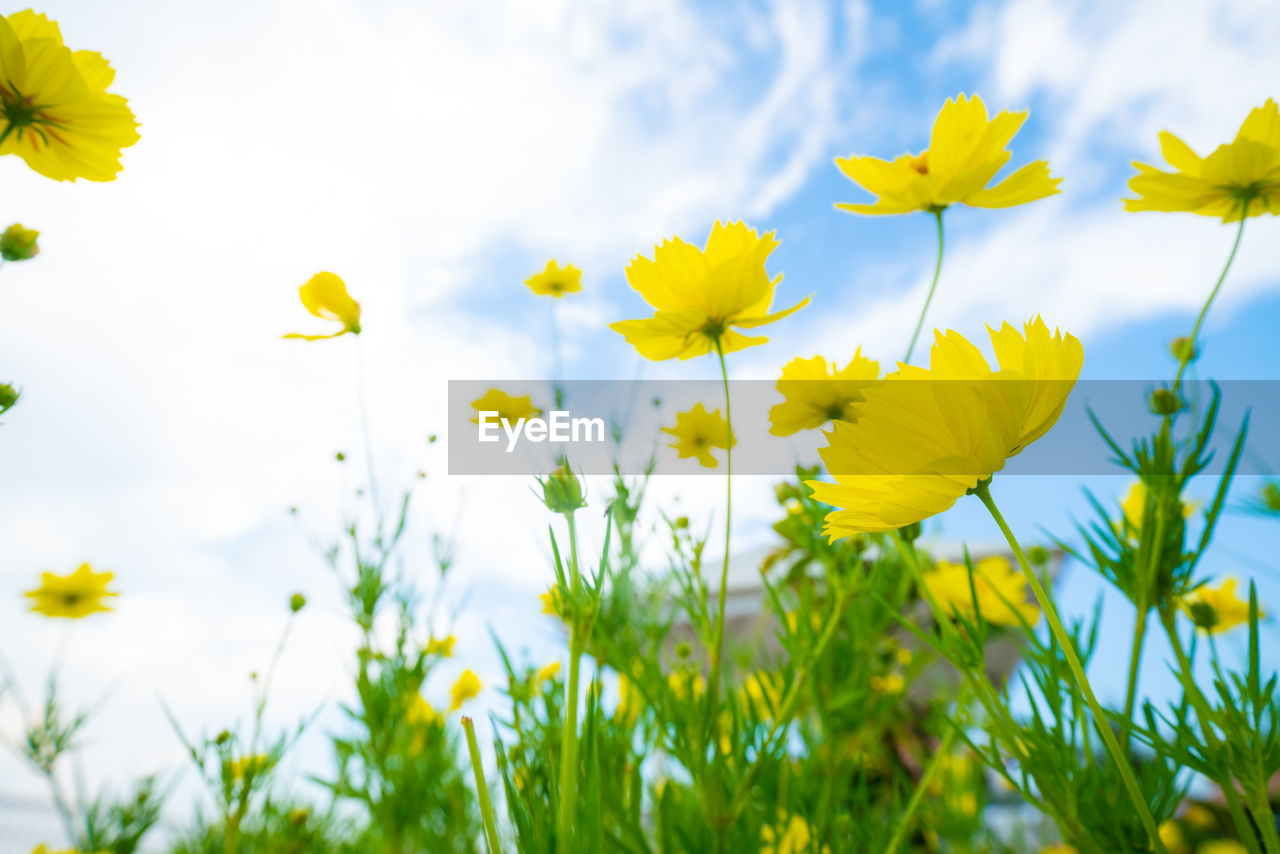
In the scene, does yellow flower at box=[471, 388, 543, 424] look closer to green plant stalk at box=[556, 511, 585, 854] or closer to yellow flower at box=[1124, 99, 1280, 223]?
green plant stalk at box=[556, 511, 585, 854]

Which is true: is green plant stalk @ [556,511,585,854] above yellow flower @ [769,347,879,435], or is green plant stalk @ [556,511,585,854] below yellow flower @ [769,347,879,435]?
below

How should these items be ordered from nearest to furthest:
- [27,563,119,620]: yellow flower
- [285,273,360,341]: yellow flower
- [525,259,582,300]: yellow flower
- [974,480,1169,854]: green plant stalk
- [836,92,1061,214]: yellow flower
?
[974,480,1169,854]: green plant stalk → [836,92,1061,214]: yellow flower → [285,273,360,341]: yellow flower → [525,259,582,300]: yellow flower → [27,563,119,620]: yellow flower

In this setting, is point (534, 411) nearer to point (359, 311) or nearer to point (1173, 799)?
point (359, 311)

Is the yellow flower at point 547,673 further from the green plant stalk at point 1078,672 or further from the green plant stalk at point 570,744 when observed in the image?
the green plant stalk at point 1078,672

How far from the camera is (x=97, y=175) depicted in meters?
0.58

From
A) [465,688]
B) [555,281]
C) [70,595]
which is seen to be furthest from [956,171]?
[70,595]

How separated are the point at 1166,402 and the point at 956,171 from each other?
25cm

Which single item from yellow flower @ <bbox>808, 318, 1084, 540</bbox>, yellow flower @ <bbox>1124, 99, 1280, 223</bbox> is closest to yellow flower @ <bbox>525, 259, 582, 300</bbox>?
yellow flower @ <bbox>1124, 99, 1280, 223</bbox>

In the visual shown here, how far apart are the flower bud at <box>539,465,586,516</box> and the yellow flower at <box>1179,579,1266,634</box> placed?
0.44 m

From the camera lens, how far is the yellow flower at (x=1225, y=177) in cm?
52

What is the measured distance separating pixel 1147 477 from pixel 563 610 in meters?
0.45

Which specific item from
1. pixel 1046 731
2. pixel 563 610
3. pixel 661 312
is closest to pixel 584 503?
pixel 563 610

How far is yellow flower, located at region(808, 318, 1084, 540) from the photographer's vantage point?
0.30 m

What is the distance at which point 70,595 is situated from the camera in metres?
1.65
